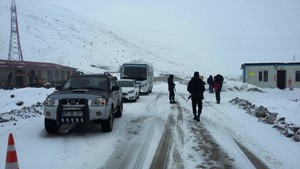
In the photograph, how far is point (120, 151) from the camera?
846 centimetres

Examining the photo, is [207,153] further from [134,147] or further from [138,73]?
[138,73]

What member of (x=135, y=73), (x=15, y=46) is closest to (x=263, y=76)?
(x=135, y=73)

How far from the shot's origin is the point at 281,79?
144ft

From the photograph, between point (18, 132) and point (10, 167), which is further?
point (18, 132)

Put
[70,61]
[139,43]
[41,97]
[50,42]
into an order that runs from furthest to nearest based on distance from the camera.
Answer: [139,43] → [50,42] → [70,61] → [41,97]

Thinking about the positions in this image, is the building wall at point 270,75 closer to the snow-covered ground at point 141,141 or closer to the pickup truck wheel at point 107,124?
the snow-covered ground at point 141,141

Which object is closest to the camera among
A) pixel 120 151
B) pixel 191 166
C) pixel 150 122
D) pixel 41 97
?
pixel 191 166

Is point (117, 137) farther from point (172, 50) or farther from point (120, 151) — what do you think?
point (172, 50)

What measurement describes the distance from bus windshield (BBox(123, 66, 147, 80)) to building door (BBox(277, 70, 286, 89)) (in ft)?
70.5

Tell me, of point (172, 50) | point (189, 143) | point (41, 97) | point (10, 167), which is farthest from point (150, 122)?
→ point (172, 50)

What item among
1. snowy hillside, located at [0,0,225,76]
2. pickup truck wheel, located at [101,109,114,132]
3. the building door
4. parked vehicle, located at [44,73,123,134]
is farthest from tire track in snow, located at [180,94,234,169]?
snowy hillside, located at [0,0,225,76]

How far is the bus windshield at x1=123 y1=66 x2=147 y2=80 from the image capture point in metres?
29.3

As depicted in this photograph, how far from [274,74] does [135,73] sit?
21889mm

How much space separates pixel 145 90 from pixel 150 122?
1642 cm
